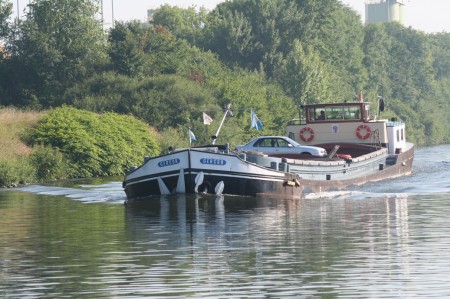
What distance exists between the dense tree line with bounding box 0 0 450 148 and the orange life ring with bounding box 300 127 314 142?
6.77m

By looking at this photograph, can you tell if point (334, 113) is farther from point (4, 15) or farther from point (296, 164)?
point (4, 15)

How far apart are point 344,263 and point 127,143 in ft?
134

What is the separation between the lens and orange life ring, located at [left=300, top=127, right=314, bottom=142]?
55344 mm

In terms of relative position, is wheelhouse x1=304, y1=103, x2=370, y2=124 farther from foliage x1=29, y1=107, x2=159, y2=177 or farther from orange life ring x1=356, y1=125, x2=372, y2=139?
foliage x1=29, y1=107, x2=159, y2=177

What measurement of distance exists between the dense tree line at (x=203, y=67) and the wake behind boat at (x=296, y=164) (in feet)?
25.2

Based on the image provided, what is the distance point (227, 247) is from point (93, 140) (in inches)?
1351

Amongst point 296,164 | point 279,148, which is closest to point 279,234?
point 296,164

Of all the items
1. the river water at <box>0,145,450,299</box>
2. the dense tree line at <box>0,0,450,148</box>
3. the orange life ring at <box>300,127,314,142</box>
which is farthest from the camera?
the dense tree line at <box>0,0,450,148</box>

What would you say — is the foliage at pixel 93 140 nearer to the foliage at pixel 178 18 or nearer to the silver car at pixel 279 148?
the silver car at pixel 279 148

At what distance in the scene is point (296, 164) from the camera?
43.7 meters

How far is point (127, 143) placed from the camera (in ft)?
210

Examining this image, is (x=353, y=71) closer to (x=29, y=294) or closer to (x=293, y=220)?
(x=293, y=220)

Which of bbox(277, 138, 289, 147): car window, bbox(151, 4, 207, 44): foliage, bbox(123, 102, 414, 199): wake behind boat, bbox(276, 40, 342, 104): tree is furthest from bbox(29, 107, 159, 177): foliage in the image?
bbox(151, 4, 207, 44): foliage

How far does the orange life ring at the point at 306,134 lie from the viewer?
55344 millimetres
